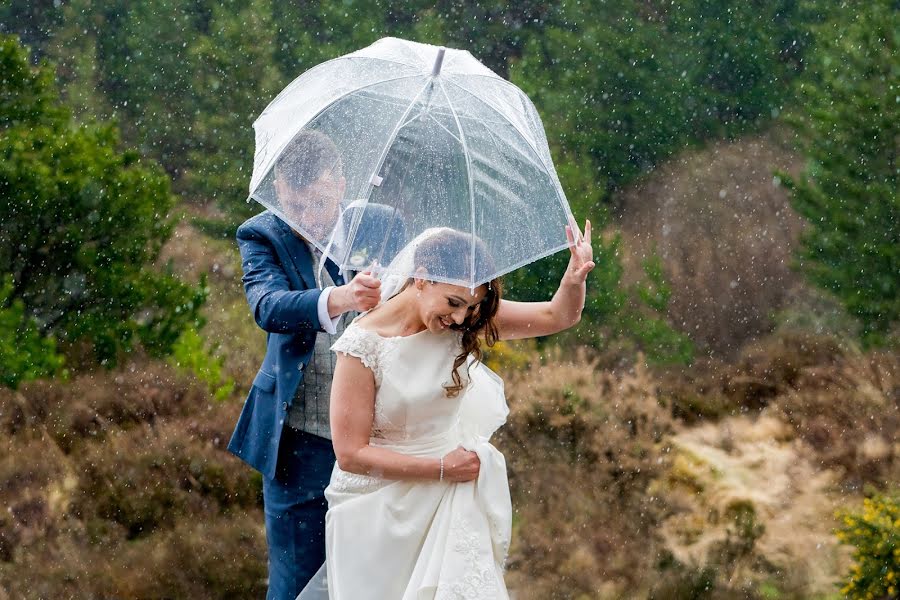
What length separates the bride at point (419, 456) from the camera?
2.37 metres

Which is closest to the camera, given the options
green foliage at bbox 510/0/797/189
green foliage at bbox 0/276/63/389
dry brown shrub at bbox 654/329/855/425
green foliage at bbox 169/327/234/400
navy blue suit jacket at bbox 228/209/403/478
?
navy blue suit jacket at bbox 228/209/403/478

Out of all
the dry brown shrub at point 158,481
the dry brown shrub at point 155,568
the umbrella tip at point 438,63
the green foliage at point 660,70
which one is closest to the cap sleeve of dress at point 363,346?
the umbrella tip at point 438,63

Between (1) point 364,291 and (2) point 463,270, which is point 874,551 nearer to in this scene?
(2) point 463,270

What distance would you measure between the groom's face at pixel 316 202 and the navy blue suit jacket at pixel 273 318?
9cm

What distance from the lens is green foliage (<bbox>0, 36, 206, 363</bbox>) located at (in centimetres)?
723

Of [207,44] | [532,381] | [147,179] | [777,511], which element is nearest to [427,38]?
[207,44]

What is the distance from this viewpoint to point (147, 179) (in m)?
7.82

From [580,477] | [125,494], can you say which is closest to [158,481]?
[125,494]

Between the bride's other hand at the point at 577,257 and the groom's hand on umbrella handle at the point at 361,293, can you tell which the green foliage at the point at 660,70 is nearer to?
the bride's other hand at the point at 577,257

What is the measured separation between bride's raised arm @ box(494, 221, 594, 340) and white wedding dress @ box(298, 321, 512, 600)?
0.18 m

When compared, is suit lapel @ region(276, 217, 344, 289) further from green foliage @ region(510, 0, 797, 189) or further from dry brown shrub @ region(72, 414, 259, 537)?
green foliage @ region(510, 0, 797, 189)

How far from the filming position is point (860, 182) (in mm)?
9266

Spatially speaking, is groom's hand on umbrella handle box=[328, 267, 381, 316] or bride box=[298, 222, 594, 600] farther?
bride box=[298, 222, 594, 600]

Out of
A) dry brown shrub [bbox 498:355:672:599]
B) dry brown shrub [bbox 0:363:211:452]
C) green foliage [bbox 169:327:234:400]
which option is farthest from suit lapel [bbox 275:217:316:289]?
green foliage [bbox 169:327:234:400]
